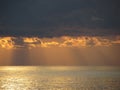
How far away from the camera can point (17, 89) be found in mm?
136500

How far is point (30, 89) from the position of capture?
133m

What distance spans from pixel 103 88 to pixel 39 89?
19.5 m

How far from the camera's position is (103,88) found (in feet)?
433

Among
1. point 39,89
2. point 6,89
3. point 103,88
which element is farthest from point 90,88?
point 6,89

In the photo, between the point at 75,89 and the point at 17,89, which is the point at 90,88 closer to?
the point at 75,89

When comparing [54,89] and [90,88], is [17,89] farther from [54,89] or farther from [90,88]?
[90,88]

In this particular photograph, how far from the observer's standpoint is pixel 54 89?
130 m

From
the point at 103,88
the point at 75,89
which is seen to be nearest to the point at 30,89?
the point at 75,89

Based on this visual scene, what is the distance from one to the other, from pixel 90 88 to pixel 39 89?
1565 centimetres

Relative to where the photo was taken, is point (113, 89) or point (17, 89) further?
point (17, 89)

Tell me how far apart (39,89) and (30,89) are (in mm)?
3215

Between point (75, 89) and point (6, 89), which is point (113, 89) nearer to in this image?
point (75, 89)

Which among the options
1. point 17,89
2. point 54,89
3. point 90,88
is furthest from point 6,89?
point 90,88

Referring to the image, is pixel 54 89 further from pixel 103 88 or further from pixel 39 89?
pixel 103 88
